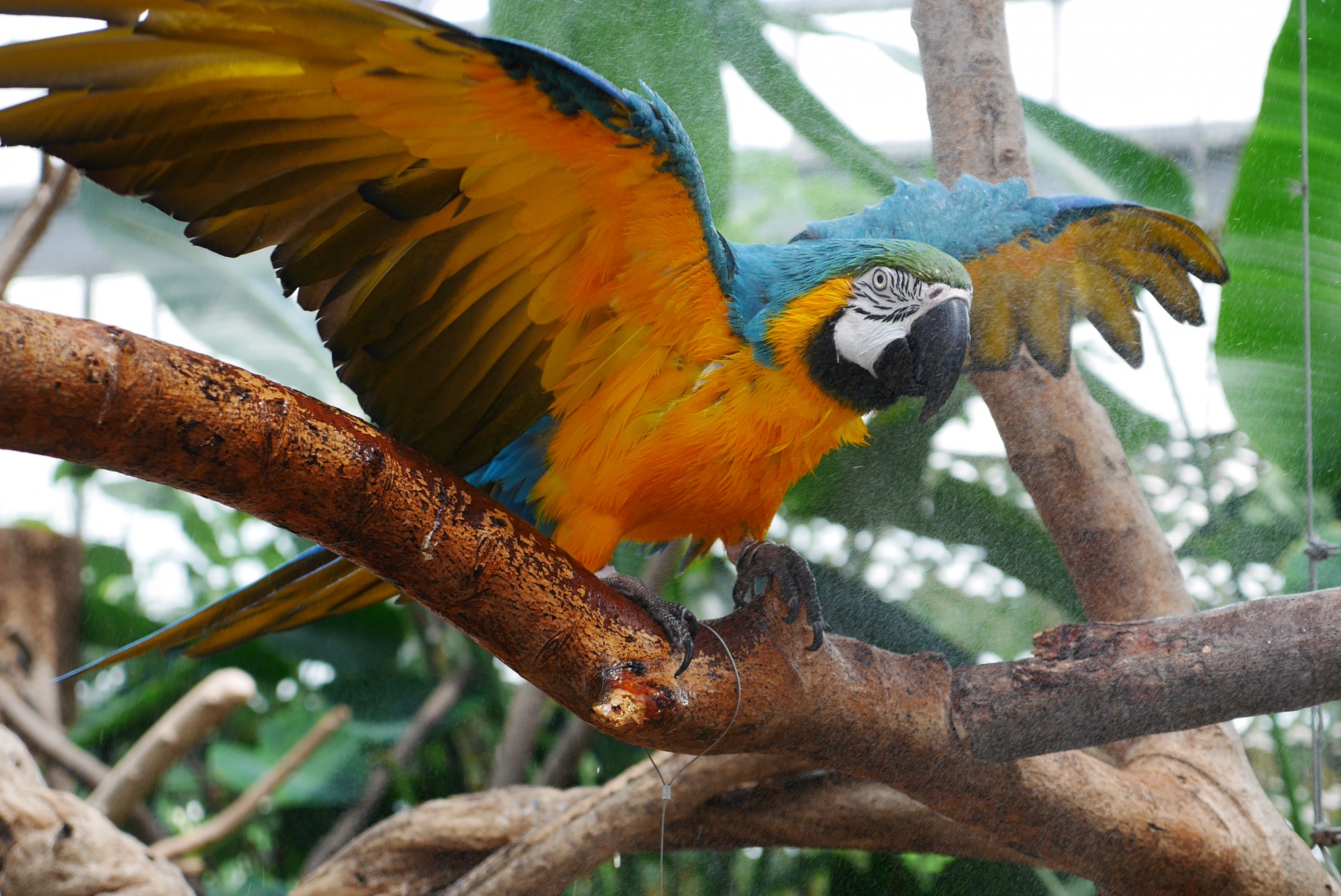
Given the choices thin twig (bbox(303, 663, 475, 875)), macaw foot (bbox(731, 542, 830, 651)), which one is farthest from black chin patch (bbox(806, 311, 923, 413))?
thin twig (bbox(303, 663, 475, 875))

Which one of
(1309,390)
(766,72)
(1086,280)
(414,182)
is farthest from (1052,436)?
(414,182)

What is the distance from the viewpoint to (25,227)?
1.49m

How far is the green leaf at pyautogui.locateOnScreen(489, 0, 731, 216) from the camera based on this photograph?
122 centimetres

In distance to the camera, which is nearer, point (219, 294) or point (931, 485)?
point (931, 485)

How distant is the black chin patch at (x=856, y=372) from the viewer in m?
0.91

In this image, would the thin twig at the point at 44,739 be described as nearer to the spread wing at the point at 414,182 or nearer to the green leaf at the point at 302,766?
the green leaf at the point at 302,766

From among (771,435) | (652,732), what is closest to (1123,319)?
(771,435)

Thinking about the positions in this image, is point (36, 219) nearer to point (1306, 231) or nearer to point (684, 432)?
point (684, 432)

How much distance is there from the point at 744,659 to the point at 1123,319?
0.68 meters

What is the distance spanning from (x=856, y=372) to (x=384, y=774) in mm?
1416

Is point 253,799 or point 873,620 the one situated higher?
point 873,620

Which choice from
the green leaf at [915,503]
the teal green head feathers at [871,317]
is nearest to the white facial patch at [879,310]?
the teal green head feathers at [871,317]

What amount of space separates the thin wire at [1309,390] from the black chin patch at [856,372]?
1.92ft

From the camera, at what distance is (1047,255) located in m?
1.14
